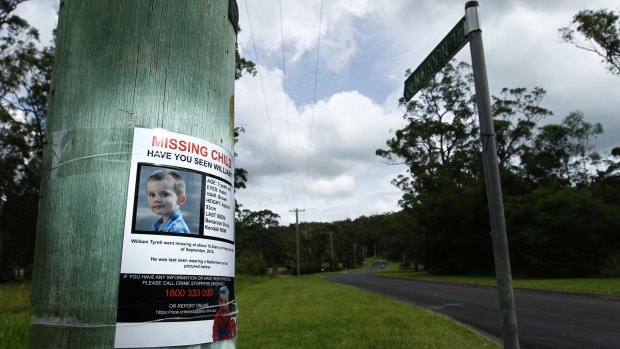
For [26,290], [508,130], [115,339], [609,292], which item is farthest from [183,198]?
[508,130]

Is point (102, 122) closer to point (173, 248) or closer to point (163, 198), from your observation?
point (163, 198)

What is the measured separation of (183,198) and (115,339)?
50 centimetres

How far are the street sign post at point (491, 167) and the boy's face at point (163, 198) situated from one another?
176 cm

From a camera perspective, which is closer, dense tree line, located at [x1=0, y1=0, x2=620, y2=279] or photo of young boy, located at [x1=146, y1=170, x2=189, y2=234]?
photo of young boy, located at [x1=146, y1=170, x2=189, y2=234]

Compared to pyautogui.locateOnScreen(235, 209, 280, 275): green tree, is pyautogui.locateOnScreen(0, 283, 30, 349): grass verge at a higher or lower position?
lower

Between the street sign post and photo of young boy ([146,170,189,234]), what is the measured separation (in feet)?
5.70

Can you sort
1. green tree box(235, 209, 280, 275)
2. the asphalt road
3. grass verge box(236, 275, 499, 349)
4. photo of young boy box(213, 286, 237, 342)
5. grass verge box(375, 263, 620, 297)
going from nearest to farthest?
1. photo of young boy box(213, 286, 237, 342)
2. grass verge box(236, 275, 499, 349)
3. the asphalt road
4. grass verge box(375, 263, 620, 297)
5. green tree box(235, 209, 280, 275)

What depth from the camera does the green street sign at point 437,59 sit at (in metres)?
3.01

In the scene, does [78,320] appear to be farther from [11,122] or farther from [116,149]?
[11,122]

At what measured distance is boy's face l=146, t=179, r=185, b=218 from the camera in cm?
157

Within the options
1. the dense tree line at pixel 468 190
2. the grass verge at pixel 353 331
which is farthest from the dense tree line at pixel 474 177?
the grass verge at pixel 353 331

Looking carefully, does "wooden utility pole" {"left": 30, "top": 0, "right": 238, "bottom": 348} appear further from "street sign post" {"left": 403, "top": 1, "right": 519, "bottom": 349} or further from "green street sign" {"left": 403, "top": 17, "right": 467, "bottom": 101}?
"green street sign" {"left": 403, "top": 17, "right": 467, "bottom": 101}

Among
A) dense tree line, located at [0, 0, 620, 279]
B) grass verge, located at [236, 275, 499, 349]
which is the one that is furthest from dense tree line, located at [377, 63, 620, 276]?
grass verge, located at [236, 275, 499, 349]

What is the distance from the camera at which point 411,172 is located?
48375 mm
